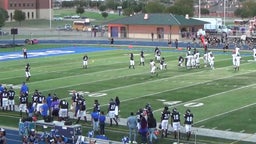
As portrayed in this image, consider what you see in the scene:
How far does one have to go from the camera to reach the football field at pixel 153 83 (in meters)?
26.5

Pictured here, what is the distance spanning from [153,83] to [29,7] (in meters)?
77.8

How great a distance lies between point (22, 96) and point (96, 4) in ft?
512

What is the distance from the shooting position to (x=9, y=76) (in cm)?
3828

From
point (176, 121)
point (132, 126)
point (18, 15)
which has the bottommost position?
point (132, 126)

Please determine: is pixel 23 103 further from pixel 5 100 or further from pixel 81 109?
pixel 81 109

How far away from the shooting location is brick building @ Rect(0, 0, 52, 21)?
104 metres

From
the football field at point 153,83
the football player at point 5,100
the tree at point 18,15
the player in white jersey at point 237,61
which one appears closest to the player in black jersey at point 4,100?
the football player at point 5,100

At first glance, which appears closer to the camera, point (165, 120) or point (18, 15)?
point (165, 120)

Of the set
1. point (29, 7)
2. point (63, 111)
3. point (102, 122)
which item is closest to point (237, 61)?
point (63, 111)

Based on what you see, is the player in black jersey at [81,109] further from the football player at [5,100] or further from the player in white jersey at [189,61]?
the player in white jersey at [189,61]

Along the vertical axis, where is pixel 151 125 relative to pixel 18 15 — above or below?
below

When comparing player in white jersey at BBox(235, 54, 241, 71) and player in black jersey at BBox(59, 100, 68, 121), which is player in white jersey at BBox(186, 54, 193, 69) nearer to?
player in white jersey at BBox(235, 54, 241, 71)

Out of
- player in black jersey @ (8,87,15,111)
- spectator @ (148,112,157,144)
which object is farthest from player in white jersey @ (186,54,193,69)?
spectator @ (148,112,157,144)

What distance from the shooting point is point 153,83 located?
1372 inches
